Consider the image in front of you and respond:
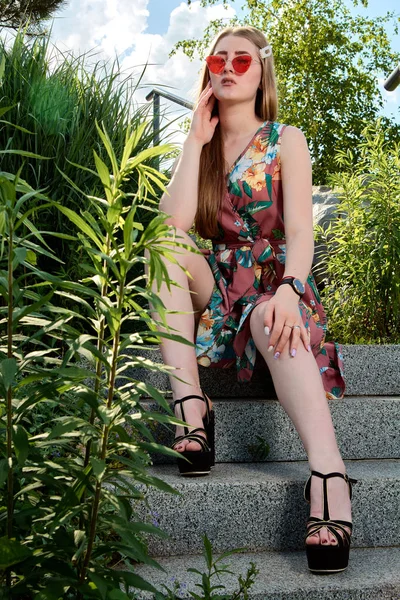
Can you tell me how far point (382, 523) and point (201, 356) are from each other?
0.82m

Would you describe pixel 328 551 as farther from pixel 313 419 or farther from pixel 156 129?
pixel 156 129

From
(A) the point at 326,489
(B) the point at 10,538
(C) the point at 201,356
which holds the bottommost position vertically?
(A) the point at 326,489

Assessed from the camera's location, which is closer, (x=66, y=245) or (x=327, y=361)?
(x=327, y=361)

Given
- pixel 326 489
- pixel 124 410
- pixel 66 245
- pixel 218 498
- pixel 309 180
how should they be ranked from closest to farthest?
pixel 124 410 < pixel 326 489 < pixel 218 498 < pixel 309 180 < pixel 66 245

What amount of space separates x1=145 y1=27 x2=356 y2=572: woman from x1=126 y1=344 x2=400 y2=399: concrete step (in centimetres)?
35

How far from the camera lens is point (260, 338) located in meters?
2.39

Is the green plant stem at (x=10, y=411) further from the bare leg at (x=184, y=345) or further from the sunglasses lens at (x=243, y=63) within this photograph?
the sunglasses lens at (x=243, y=63)

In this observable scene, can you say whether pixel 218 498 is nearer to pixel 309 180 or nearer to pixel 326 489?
pixel 326 489

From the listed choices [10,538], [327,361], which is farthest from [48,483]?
[327,361]

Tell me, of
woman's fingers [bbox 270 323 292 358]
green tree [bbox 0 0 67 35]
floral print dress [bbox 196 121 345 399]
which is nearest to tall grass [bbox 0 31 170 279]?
floral print dress [bbox 196 121 345 399]

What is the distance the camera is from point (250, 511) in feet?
7.64

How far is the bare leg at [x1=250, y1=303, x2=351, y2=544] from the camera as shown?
214cm

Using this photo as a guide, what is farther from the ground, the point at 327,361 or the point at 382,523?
the point at 327,361

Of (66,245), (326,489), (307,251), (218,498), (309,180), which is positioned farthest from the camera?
(66,245)
